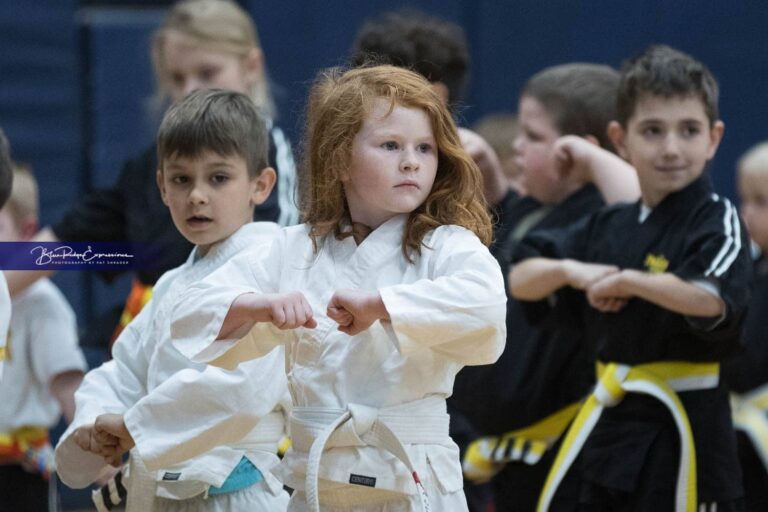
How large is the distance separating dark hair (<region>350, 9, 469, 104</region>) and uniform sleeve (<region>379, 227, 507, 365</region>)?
5.50 feet

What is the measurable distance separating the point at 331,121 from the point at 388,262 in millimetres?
338

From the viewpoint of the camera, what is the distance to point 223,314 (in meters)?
2.61

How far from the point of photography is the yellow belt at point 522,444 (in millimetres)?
4168

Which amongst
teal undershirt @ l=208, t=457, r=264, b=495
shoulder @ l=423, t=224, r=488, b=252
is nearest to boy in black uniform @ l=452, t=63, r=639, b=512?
teal undershirt @ l=208, t=457, r=264, b=495

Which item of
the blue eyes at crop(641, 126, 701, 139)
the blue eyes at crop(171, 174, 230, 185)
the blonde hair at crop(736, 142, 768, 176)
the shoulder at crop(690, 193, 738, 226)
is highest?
the blue eyes at crop(641, 126, 701, 139)

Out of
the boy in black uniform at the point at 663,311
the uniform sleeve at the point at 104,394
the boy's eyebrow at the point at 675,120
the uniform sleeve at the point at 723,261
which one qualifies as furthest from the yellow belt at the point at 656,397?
the uniform sleeve at the point at 104,394

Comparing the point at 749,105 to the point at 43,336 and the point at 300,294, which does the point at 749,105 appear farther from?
the point at 300,294

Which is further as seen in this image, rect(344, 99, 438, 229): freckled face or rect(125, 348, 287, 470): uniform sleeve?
rect(125, 348, 287, 470): uniform sleeve

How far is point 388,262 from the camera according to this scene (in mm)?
2684

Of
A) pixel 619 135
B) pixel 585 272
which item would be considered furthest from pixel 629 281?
pixel 619 135

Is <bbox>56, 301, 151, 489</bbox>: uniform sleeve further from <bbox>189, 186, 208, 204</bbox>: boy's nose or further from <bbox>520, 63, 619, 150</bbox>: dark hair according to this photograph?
<bbox>520, 63, 619, 150</bbox>: dark hair

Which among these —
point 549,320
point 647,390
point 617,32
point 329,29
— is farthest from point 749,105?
point 647,390

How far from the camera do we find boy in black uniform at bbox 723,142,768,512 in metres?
4.39

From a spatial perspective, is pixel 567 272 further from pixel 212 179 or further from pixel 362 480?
pixel 362 480
